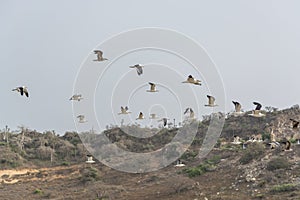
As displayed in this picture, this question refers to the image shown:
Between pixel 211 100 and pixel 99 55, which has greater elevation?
pixel 99 55

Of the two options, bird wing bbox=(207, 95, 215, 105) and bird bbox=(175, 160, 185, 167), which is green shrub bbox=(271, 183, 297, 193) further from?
bird bbox=(175, 160, 185, 167)

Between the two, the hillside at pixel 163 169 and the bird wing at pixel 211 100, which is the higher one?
the bird wing at pixel 211 100

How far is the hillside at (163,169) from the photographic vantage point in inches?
892

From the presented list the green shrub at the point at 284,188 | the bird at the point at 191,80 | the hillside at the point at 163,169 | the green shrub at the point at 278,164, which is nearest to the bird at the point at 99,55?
the bird at the point at 191,80

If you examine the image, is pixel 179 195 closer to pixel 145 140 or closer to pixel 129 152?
pixel 129 152

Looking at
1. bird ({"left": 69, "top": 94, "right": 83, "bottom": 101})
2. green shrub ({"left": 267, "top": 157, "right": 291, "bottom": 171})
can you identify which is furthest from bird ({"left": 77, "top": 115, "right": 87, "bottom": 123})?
green shrub ({"left": 267, "top": 157, "right": 291, "bottom": 171})

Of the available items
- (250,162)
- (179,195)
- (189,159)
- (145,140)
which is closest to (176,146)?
(189,159)

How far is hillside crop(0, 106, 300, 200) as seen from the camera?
2265cm

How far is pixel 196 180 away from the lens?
1014 inches

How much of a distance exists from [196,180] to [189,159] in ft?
25.3

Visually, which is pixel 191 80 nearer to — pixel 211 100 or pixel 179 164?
pixel 211 100

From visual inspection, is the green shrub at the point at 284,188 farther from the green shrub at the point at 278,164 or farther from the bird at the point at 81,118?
the bird at the point at 81,118

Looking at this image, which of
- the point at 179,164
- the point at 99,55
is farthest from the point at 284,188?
the point at 179,164

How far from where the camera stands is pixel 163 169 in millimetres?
32281
